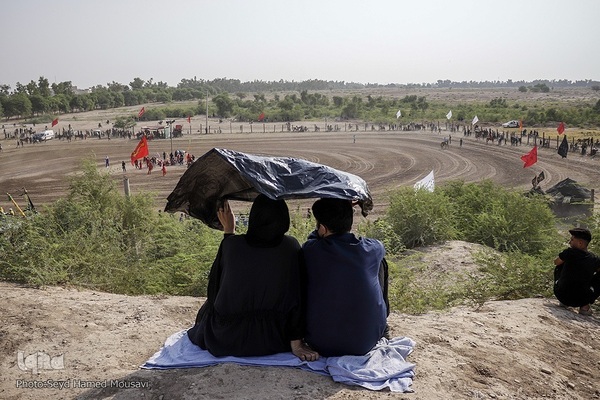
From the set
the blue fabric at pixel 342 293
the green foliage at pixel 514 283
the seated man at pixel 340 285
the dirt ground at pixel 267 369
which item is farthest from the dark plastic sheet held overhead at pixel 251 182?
the green foliage at pixel 514 283

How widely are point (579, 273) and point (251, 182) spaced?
4.65 meters

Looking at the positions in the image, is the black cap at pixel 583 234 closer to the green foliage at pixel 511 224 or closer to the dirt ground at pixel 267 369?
the dirt ground at pixel 267 369

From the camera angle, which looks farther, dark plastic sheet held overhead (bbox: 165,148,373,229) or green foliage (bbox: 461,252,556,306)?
green foliage (bbox: 461,252,556,306)

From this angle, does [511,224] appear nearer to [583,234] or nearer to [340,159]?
[583,234]

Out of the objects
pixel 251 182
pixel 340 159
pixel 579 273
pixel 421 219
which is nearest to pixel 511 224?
pixel 421 219

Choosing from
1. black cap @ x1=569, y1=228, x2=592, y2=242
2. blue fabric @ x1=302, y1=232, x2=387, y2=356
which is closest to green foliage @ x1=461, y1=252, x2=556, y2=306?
black cap @ x1=569, y1=228, x2=592, y2=242

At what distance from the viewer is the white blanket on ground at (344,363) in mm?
3926

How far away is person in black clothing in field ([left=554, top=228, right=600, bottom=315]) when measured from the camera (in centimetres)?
602

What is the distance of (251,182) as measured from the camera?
379 centimetres

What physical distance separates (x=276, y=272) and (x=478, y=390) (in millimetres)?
1982

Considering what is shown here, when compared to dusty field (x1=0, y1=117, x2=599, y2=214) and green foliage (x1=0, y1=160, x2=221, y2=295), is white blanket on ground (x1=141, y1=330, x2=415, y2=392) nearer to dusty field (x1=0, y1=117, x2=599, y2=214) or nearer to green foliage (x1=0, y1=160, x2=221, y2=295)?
green foliage (x1=0, y1=160, x2=221, y2=295)

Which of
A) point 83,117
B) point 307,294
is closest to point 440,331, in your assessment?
point 307,294

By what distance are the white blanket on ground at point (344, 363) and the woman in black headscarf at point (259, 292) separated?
0.25ft

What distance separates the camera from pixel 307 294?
410cm
